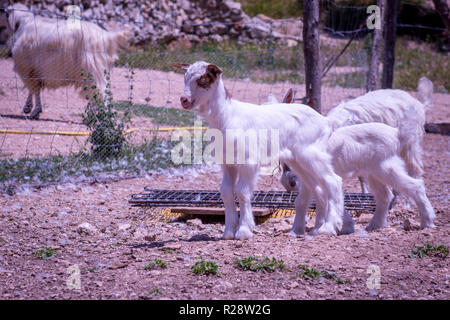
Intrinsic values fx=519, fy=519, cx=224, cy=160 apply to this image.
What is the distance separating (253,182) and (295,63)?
11.6m

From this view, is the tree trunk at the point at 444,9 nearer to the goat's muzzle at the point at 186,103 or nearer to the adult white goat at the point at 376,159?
the adult white goat at the point at 376,159

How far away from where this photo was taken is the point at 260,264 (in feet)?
12.3

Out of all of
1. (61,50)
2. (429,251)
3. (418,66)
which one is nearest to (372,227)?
(429,251)

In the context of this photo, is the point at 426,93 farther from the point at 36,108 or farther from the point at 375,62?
the point at 36,108

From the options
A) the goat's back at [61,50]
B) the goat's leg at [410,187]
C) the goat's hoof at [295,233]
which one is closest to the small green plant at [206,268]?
the goat's hoof at [295,233]

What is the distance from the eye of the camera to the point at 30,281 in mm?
3629

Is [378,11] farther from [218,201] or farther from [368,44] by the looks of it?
[368,44]

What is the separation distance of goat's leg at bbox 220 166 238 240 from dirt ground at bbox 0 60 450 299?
7.3 inches

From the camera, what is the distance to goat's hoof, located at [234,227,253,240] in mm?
4562

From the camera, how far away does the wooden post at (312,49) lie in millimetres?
6363

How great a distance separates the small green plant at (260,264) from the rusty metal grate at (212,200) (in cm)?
186

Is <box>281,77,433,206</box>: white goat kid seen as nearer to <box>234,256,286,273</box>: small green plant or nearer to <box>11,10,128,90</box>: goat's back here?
<box>234,256,286,273</box>: small green plant

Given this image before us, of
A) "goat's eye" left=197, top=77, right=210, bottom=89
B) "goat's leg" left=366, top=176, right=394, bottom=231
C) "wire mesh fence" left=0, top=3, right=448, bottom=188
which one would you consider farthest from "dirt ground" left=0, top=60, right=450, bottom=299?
"goat's eye" left=197, top=77, right=210, bottom=89

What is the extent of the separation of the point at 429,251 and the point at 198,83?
228 centimetres
